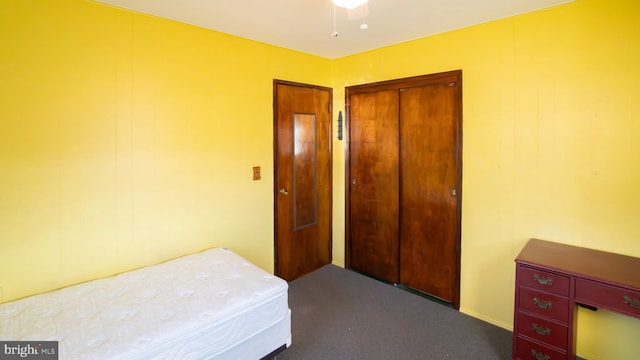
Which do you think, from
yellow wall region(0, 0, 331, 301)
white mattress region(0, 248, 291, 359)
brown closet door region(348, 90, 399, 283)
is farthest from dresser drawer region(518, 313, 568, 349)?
yellow wall region(0, 0, 331, 301)

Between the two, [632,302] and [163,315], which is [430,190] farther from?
[163,315]

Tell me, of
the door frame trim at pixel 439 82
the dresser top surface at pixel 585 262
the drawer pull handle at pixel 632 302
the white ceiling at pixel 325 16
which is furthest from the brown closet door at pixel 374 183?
the drawer pull handle at pixel 632 302

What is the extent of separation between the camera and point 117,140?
2.22 metres

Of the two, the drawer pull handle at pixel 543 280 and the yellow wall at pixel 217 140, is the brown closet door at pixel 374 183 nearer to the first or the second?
the yellow wall at pixel 217 140

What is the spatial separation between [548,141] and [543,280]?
1.01 meters

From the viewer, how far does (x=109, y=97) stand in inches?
85.9

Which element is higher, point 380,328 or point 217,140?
point 217,140

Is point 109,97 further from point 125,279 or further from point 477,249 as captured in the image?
point 477,249

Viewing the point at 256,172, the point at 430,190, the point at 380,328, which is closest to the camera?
the point at 380,328

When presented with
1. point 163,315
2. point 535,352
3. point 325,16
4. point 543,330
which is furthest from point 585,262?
point 163,315

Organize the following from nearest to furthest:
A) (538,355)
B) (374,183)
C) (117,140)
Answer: (538,355), (117,140), (374,183)

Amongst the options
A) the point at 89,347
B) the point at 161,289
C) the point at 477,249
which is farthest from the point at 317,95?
the point at 89,347

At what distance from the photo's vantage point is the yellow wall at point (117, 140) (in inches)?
75.0

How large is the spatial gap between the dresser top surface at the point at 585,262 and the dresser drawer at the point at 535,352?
0.51m
